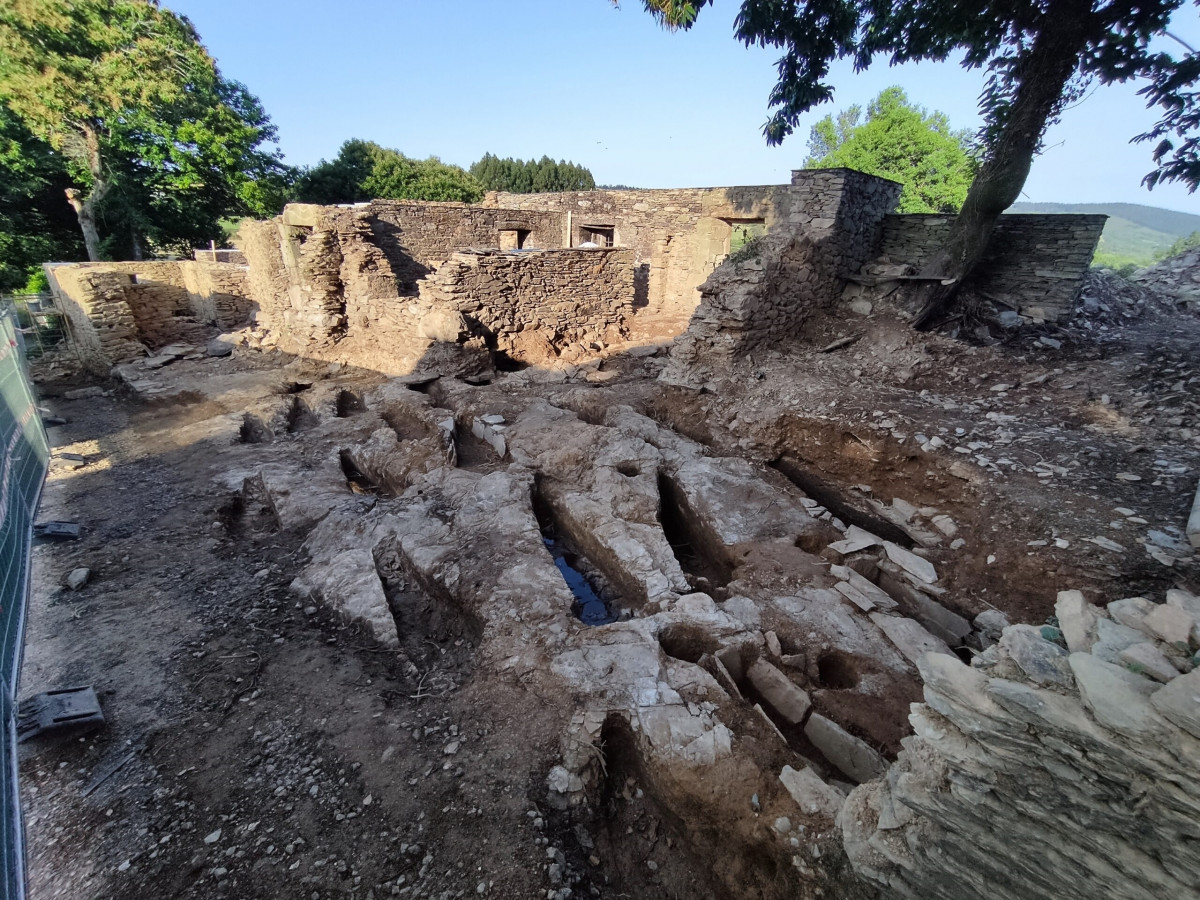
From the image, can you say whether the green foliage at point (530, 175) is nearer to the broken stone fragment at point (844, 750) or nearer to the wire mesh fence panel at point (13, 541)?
the wire mesh fence panel at point (13, 541)

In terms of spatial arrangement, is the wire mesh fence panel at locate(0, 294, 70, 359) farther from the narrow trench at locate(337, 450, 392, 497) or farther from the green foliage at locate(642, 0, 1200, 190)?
the green foliage at locate(642, 0, 1200, 190)

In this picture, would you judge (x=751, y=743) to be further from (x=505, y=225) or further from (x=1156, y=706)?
(x=505, y=225)

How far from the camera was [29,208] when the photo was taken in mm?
15938

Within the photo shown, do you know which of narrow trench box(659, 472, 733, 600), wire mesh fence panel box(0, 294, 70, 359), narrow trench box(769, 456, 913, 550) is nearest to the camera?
narrow trench box(659, 472, 733, 600)

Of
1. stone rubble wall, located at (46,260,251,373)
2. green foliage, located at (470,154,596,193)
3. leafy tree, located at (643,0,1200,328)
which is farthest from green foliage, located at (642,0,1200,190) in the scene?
green foliage, located at (470,154,596,193)

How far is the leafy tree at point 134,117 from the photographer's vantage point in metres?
13.5

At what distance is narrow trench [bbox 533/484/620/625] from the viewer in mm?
4422

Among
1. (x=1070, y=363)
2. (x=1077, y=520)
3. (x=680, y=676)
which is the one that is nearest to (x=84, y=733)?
(x=680, y=676)

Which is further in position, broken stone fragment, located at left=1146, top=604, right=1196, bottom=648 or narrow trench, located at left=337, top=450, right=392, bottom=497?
narrow trench, located at left=337, top=450, right=392, bottom=497

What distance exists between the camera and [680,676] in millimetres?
3211

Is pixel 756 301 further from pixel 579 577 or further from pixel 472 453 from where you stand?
pixel 579 577

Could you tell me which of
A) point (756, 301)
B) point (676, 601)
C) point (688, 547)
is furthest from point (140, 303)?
point (676, 601)

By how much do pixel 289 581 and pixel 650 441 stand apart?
13.2 ft

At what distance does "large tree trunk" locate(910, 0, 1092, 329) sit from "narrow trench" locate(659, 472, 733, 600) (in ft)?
15.8
